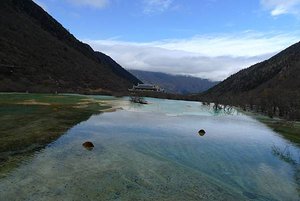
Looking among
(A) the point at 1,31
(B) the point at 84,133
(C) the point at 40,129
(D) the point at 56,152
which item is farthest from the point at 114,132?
(A) the point at 1,31

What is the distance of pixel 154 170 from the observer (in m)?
27.5

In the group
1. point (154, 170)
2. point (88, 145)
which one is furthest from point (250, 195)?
point (88, 145)

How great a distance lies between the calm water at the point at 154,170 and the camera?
70.6 feet

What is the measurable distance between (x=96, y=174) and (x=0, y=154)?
8.09m

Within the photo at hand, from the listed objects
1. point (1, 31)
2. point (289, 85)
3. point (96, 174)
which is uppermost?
point (1, 31)

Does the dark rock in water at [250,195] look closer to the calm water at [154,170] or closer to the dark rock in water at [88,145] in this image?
the calm water at [154,170]

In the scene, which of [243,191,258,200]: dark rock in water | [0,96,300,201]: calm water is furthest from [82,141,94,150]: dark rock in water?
[243,191,258,200]: dark rock in water

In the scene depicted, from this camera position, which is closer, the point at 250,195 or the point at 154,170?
the point at 250,195

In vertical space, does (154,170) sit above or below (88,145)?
below

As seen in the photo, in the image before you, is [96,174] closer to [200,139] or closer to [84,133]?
[84,133]


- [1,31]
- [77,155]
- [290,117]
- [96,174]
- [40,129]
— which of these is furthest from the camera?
[1,31]

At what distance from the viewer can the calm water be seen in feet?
70.6

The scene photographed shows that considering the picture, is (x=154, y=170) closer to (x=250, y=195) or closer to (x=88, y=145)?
(x=250, y=195)

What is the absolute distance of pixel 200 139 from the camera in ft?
143
